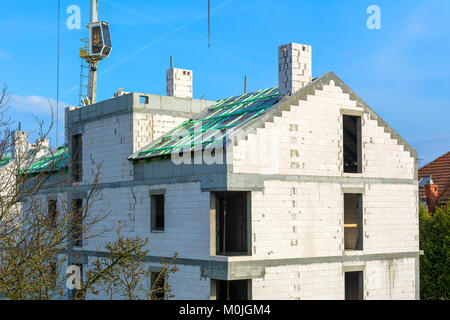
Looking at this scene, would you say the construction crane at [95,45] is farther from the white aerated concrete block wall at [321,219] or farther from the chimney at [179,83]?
the white aerated concrete block wall at [321,219]

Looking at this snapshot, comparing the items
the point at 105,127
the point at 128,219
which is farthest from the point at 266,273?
the point at 105,127

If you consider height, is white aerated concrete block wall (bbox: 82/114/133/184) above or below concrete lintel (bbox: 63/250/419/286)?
above

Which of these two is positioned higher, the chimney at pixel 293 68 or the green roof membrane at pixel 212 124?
the chimney at pixel 293 68

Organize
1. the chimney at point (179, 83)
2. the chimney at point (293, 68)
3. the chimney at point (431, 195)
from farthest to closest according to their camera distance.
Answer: the chimney at point (431, 195) < the chimney at point (179, 83) < the chimney at point (293, 68)

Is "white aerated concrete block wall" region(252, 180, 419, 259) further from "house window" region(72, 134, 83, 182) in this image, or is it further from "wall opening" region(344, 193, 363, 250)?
"house window" region(72, 134, 83, 182)

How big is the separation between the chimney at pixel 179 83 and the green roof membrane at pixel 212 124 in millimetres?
2433

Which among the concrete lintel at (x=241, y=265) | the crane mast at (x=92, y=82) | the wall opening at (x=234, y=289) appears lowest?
the wall opening at (x=234, y=289)

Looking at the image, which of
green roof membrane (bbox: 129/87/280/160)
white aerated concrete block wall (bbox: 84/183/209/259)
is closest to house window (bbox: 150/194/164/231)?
white aerated concrete block wall (bbox: 84/183/209/259)

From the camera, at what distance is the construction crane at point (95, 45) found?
143 feet

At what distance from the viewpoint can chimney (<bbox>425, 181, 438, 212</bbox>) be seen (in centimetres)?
3578

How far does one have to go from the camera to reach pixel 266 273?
20.4m

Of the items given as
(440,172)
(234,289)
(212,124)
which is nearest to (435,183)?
(440,172)

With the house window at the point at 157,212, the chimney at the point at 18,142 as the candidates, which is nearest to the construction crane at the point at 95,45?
the chimney at the point at 18,142

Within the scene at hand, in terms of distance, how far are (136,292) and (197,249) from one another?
4.15 metres
